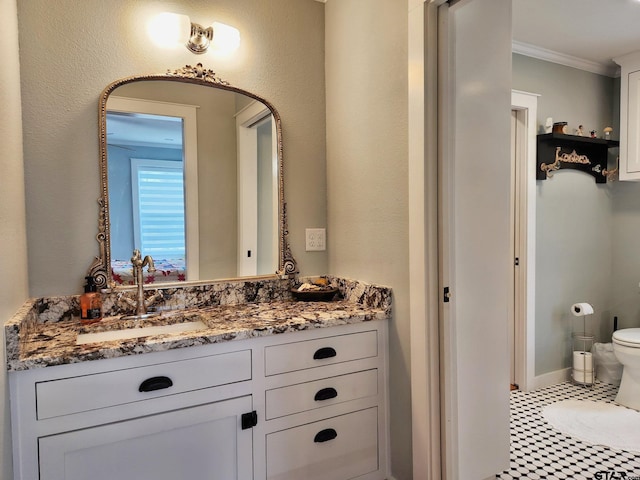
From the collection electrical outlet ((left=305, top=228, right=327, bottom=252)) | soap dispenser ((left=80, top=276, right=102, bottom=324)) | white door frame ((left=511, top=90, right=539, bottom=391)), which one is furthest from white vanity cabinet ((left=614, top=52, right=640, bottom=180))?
soap dispenser ((left=80, top=276, right=102, bottom=324))

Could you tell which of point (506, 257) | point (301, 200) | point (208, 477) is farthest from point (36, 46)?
point (506, 257)

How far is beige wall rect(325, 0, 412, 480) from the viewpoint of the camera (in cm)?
166

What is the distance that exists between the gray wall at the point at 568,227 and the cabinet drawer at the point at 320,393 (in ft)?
6.10

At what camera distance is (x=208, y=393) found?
1.39 metres

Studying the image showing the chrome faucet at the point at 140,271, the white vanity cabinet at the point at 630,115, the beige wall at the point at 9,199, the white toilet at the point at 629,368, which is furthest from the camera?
the white vanity cabinet at the point at 630,115

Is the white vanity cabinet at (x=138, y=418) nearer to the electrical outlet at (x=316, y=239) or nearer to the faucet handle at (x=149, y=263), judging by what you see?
the faucet handle at (x=149, y=263)

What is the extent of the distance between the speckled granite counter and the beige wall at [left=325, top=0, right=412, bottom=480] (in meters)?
0.14

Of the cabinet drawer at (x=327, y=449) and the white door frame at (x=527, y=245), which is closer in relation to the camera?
the cabinet drawer at (x=327, y=449)

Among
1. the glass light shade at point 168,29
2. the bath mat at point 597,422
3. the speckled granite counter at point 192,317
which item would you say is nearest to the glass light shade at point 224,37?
the glass light shade at point 168,29

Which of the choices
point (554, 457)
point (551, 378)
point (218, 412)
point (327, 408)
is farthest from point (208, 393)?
point (551, 378)

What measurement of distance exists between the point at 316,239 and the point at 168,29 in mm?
1200

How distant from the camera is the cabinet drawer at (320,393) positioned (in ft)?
4.99

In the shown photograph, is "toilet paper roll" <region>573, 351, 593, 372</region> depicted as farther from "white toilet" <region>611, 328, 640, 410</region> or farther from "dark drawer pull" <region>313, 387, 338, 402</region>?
"dark drawer pull" <region>313, 387, 338, 402</region>

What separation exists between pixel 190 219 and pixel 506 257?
144 centimetres
